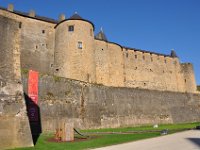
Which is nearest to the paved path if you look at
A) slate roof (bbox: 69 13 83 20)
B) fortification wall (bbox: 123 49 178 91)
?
slate roof (bbox: 69 13 83 20)

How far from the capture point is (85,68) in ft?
98.6

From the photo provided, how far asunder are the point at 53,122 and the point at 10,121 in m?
8.37

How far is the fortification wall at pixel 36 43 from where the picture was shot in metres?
31.3

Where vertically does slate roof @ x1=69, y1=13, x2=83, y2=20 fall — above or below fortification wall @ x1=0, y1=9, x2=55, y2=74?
above

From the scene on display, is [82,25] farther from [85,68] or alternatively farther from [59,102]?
[59,102]

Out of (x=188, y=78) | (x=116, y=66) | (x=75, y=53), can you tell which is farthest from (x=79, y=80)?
(x=188, y=78)

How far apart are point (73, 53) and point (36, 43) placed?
600cm

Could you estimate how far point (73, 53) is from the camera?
30.3m

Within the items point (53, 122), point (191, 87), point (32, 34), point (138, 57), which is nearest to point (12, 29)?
point (53, 122)

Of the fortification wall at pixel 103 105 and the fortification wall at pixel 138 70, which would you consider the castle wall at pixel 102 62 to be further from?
the fortification wall at pixel 103 105

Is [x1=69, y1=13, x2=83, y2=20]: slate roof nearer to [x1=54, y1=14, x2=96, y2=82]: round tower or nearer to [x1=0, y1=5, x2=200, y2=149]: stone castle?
[x1=54, y1=14, x2=96, y2=82]: round tower

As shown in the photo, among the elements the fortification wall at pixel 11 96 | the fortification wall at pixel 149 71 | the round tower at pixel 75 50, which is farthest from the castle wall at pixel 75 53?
the fortification wall at pixel 11 96

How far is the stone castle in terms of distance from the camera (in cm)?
1175

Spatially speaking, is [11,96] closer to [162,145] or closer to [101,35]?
[162,145]
